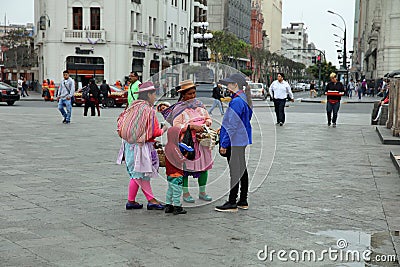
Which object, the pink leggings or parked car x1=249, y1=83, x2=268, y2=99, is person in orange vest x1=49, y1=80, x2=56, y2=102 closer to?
parked car x1=249, y1=83, x2=268, y2=99

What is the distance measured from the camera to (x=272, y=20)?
157 meters

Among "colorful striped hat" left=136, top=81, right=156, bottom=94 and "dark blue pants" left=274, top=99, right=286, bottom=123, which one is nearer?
"colorful striped hat" left=136, top=81, right=156, bottom=94

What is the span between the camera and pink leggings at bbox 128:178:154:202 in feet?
24.3

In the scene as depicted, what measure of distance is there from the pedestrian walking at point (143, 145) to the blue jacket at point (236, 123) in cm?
76

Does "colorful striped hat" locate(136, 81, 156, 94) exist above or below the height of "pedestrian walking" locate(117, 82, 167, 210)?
above

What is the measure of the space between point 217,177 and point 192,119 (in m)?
1.68

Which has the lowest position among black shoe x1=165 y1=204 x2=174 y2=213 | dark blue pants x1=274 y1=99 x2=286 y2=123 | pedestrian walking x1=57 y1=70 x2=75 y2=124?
black shoe x1=165 y1=204 x2=174 y2=213

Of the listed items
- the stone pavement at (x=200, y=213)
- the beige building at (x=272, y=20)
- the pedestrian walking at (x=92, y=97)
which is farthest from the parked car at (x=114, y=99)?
the beige building at (x=272, y=20)

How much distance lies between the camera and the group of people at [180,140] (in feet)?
23.8

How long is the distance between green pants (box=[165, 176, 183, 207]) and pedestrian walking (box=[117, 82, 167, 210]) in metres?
0.18

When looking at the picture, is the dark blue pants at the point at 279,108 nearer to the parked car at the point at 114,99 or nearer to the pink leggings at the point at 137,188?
the pink leggings at the point at 137,188

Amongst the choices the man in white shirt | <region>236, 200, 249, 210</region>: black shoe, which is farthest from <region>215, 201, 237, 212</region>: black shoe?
the man in white shirt

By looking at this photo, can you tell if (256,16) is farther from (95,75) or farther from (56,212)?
(56,212)

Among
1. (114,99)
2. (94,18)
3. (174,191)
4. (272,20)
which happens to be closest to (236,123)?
(174,191)
